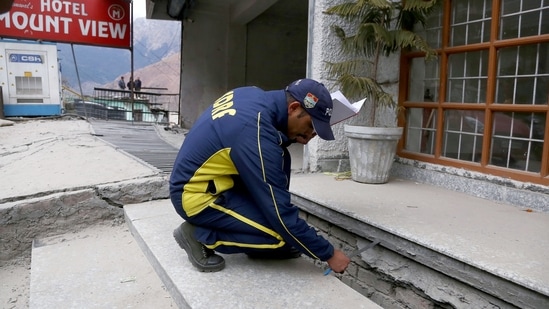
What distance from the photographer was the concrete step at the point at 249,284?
1686mm

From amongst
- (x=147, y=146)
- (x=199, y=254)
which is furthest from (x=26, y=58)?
(x=199, y=254)

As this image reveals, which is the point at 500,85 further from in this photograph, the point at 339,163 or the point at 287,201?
the point at 287,201

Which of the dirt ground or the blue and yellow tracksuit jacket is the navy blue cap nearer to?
the blue and yellow tracksuit jacket

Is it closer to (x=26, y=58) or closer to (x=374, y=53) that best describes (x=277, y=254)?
(x=374, y=53)

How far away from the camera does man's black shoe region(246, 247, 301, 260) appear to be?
6.65 feet

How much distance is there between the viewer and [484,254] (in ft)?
6.09

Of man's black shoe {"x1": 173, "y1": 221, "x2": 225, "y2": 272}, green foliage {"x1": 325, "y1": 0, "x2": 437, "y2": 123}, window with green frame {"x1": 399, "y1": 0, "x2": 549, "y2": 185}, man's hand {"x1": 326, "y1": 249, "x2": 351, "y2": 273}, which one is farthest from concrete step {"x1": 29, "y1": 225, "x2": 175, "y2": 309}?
window with green frame {"x1": 399, "y1": 0, "x2": 549, "y2": 185}

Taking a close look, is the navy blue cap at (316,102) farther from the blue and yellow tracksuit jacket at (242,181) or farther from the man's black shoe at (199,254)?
the man's black shoe at (199,254)

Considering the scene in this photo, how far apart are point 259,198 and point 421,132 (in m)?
2.34

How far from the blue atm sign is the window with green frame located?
290 inches

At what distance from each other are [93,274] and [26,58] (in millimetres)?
7383

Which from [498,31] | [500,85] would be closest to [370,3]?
[498,31]

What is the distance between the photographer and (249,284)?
1.82 metres

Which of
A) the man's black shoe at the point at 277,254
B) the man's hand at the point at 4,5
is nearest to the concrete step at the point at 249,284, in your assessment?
the man's black shoe at the point at 277,254
